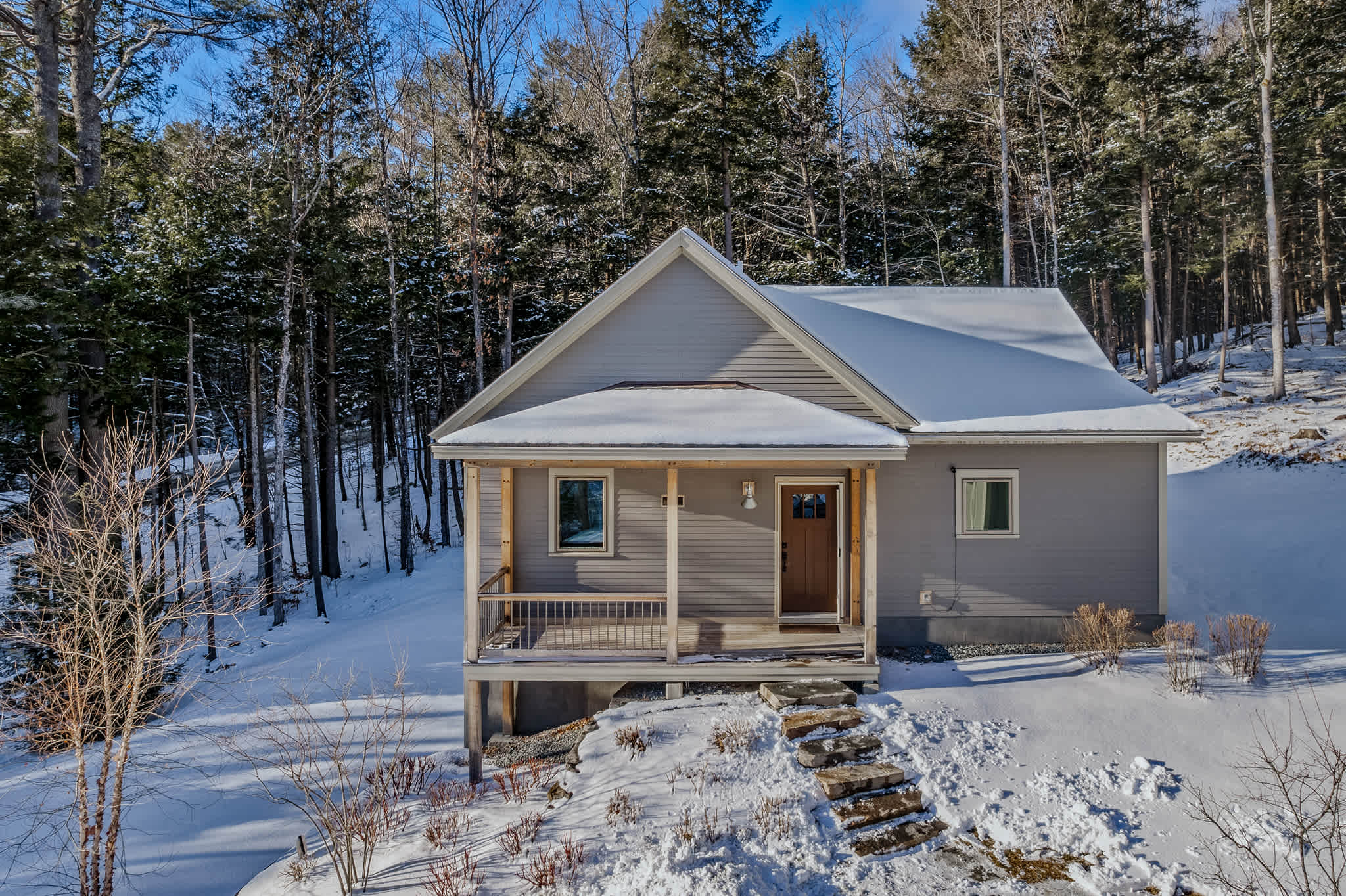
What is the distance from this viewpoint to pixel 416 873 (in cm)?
520

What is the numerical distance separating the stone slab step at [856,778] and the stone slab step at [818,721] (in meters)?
0.64

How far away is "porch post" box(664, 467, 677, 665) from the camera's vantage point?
288 inches

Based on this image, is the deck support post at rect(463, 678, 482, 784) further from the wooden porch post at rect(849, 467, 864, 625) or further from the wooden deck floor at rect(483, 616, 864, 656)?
the wooden porch post at rect(849, 467, 864, 625)

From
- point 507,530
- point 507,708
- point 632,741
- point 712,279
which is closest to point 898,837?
point 632,741

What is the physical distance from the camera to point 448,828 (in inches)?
226

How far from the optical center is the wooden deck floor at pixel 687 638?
25.2 feet

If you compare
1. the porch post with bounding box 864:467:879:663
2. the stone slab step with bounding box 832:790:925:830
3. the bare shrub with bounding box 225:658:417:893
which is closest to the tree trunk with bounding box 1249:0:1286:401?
the porch post with bounding box 864:467:879:663

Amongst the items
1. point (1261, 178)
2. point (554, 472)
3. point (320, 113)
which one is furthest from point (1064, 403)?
point (1261, 178)

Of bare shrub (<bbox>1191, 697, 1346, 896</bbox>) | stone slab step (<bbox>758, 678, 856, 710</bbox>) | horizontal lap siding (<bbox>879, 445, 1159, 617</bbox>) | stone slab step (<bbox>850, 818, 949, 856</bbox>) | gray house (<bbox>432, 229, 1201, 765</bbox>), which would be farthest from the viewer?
horizontal lap siding (<bbox>879, 445, 1159, 617</bbox>)

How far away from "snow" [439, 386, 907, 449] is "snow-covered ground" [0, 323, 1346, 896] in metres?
3.10

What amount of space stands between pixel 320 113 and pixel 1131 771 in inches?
739

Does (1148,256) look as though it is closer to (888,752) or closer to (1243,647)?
(1243,647)

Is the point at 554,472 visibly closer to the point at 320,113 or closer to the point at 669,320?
the point at 669,320

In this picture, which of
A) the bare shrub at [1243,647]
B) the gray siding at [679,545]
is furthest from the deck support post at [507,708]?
the bare shrub at [1243,647]
